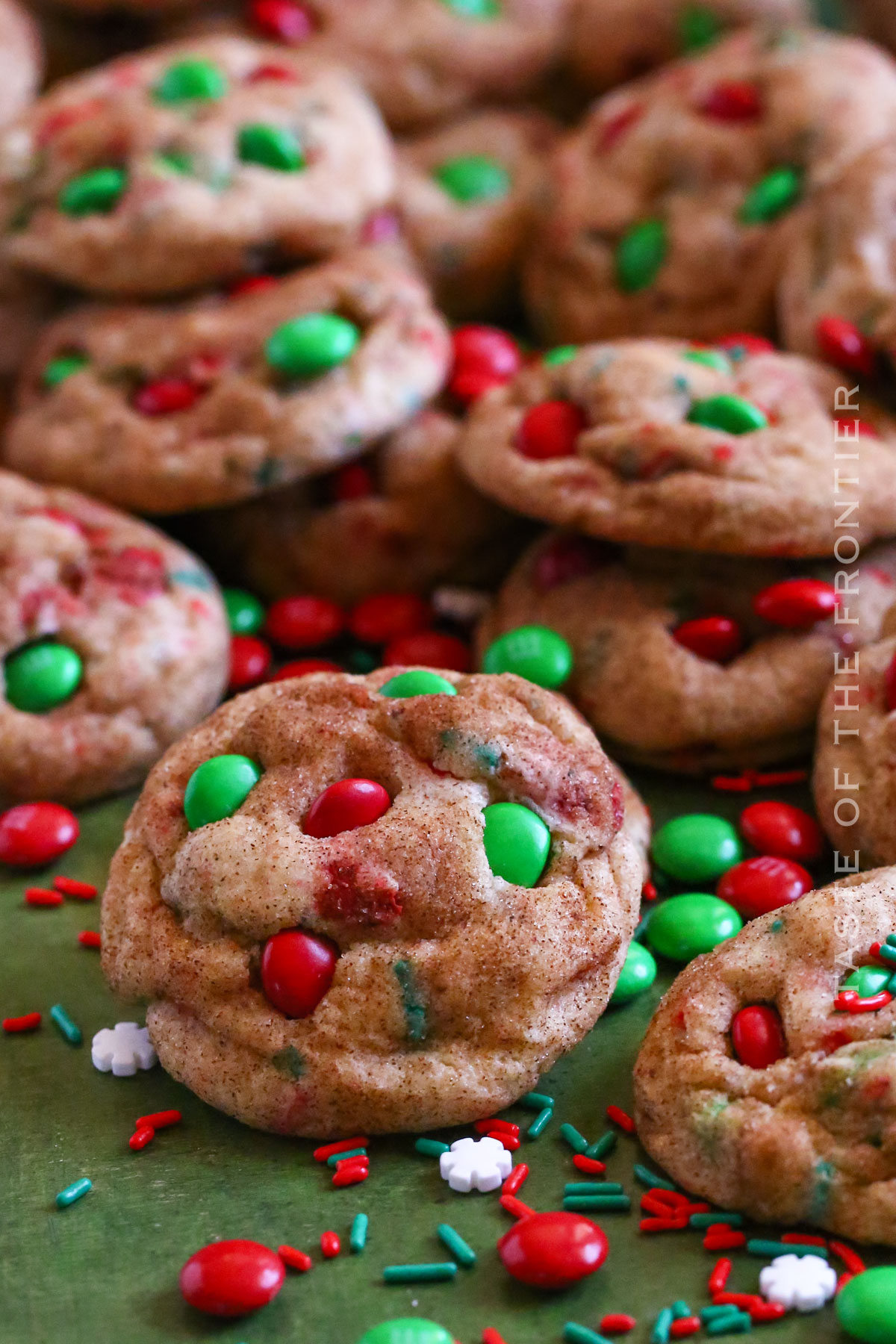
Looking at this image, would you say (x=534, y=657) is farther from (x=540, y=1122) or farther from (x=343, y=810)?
(x=540, y=1122)

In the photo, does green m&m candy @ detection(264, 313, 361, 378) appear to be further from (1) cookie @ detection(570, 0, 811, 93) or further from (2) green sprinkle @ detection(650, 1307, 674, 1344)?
(2) green sprinkle @ detection(650, 1307, 674, 1344)

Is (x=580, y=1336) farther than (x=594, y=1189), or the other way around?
(x=594, y=1189)

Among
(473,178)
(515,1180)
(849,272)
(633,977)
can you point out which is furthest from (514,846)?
(473,178)

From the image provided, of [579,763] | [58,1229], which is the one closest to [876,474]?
[579,763]

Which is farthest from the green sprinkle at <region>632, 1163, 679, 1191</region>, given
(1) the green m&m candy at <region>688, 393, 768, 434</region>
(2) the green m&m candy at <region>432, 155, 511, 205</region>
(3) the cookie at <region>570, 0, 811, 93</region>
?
(3) the cookie at <region>570, 0, 811, 93</region>

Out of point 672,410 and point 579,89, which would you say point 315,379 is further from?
point 579,89

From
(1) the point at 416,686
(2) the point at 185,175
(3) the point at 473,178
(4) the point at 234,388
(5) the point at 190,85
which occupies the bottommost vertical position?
(1) the point at 416,686
